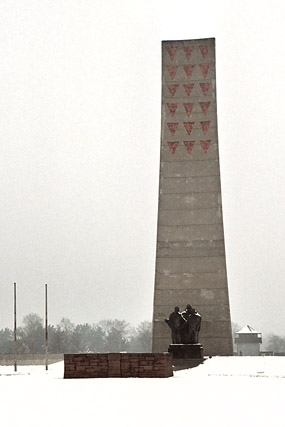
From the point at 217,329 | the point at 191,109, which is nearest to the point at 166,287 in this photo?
the point at 217,329

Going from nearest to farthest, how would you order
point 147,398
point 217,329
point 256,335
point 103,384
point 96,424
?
point 96,424
point 147,398
point 103,384
point 217,329
point 256,335

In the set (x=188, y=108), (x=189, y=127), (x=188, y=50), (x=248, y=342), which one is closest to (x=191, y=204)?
(x=189, y=127)

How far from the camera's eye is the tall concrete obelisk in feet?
117

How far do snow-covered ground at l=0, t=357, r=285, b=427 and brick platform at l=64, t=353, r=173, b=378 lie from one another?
1.55ft

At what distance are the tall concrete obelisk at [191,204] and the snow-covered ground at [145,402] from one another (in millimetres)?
18067

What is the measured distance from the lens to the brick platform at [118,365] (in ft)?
57.8

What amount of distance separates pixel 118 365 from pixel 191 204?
1903 centimetres

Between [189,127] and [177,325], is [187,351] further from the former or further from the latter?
[189,127]

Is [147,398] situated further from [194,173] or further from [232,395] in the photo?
[194,173]

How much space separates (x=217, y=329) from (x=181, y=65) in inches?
432

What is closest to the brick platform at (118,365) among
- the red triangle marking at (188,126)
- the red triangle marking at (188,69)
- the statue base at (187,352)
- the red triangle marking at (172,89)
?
the statue base at (187,352)

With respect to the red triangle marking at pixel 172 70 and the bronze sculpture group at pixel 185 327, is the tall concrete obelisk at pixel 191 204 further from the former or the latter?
the bronze sculpture group at pixel 185 327

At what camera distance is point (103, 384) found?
15430mm

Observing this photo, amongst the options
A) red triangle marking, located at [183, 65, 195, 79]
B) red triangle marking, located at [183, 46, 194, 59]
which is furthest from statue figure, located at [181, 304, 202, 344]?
red triangle marking, located at [183, 46, 194, 59]
